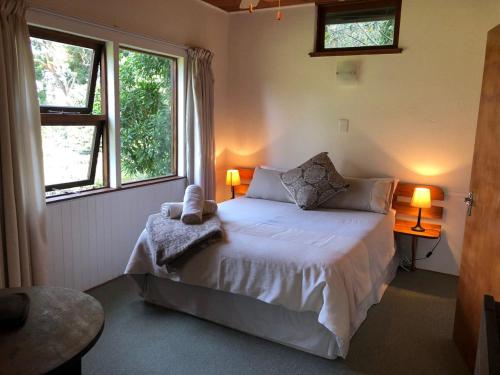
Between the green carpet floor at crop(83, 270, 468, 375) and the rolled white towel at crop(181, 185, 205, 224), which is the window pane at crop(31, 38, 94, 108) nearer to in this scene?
the rolled white towel at crop(181, 185, 205, 224)

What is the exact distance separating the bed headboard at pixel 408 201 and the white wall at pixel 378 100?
3.0 inches

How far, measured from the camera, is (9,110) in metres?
2.61

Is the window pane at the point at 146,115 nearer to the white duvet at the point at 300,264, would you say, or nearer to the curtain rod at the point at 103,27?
the curtain rod at the point at 103,27

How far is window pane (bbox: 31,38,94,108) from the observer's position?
9.86ft

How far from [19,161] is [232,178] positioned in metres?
2.39

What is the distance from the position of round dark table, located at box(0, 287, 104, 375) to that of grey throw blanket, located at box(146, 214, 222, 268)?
3.44 ft

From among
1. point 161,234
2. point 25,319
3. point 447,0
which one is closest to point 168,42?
point 161,234

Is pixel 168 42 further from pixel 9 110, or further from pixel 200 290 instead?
pixel 200 290

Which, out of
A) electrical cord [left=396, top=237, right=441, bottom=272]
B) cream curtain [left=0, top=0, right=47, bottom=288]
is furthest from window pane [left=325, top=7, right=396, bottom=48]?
cream curtain [left=0, top=0, right=47, bottom=288]

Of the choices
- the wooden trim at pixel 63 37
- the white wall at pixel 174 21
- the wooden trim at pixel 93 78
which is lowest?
the wooden trim at pixel 93 78

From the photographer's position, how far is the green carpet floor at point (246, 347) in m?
2.40

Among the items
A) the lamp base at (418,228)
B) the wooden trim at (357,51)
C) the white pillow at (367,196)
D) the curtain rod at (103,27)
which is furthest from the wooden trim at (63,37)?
the lamp base at (418,228)

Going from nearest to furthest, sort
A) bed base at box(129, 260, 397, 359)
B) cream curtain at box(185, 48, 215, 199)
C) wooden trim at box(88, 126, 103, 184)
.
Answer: bed base at box(129, 260, 397, 359), wooden trim at box(88, 126, 103, 184), cream curtain at box(185, 48, 215, 199)

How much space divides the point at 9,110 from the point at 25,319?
1.65 m
